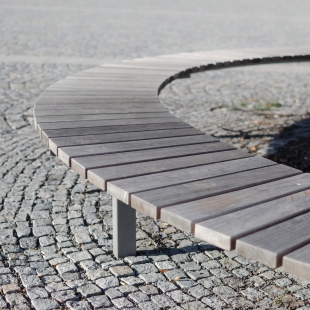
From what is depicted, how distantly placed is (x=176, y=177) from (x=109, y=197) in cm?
154

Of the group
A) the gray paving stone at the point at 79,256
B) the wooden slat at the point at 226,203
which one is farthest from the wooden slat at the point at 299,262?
the gray paving stone at the point at 79,256

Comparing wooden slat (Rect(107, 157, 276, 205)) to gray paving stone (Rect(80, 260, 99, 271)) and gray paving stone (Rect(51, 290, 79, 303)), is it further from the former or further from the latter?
gray paving stone (Rect(80, 260, 99, 271))

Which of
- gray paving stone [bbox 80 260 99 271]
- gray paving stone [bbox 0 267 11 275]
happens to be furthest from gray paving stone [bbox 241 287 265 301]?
gray paving stone [bbox 0 267 11 275]

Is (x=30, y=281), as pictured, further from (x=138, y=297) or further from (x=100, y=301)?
(x=138, y=297)

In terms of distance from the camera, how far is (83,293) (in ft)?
8.11

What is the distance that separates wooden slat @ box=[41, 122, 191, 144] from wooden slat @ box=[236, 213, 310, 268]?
131cm

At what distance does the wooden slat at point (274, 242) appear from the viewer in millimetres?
1557

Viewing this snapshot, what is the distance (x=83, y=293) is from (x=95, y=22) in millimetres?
12058

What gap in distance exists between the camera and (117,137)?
2738mm

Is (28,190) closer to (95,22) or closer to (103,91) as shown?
(103,91)

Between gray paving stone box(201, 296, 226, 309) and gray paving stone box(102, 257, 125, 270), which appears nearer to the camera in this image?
gray paving stone box(201, 296, 226, 309)

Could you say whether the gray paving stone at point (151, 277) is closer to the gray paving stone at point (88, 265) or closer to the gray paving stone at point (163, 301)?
the gray paving stone at point (163, 301)

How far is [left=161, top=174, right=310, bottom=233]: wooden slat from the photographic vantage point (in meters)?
1.78

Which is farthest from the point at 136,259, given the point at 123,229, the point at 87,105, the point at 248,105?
the point at 248,105
